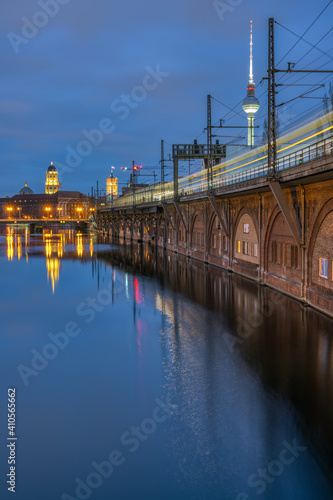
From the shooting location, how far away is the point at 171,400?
40.9ft

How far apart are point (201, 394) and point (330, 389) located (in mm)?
3694

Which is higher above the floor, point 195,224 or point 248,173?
point 248,173

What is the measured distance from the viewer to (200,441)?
399 inches

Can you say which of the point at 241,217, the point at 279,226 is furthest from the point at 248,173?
the point at 279,226

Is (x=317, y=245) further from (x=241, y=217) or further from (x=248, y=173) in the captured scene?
(x=241, y=217)

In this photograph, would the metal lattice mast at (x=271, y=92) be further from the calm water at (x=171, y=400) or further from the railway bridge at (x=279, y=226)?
the calm water at (x=171, y=400)

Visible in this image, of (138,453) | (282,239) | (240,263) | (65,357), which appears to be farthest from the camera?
(240,263)

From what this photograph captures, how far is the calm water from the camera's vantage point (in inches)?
352

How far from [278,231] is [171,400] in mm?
17429

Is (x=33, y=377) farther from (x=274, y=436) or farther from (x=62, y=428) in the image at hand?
(x=274, y=436)

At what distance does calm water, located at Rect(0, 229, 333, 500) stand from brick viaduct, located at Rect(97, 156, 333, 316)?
1.75 m

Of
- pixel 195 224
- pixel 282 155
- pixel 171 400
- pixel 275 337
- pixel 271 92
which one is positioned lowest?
pixel 171 400

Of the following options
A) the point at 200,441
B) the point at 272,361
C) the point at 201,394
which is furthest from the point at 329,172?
the point at 200,441

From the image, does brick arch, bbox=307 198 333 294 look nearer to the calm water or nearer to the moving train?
the calm water
